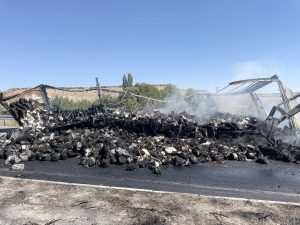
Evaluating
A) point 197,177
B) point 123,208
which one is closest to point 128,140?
point 197,177

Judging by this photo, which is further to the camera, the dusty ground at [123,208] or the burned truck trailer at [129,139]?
the burned truck trailer at [129,139]

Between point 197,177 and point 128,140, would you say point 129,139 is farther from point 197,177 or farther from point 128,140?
point 197,177

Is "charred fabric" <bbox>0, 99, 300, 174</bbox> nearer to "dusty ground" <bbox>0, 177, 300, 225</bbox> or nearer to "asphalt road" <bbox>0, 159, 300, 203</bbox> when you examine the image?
"asphalt road" <bbox>0, 159, 300, 203</bbox>

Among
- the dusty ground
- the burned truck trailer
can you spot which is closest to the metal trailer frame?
the burned truck trailer

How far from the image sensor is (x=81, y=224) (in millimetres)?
6914

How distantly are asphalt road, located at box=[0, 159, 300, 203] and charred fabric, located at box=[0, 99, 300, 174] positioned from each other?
1.67 feet

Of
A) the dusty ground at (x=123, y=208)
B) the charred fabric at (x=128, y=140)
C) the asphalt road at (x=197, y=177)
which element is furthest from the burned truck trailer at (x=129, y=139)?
the dusty ground at (x=123, y=208)

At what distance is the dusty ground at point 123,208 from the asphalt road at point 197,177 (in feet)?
4.38

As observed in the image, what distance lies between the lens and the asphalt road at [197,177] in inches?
407

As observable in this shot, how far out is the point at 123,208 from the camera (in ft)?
26.0

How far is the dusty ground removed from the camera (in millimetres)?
7238

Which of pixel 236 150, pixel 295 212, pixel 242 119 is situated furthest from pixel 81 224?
pixel 242 119

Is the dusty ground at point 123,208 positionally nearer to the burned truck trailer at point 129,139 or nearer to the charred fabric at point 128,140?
the charred fabric at point 128,140

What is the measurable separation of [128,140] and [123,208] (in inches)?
367
